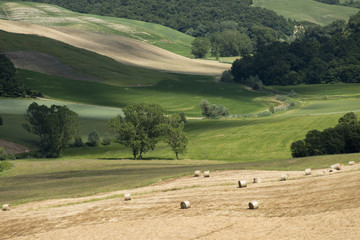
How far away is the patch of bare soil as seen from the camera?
106500mm

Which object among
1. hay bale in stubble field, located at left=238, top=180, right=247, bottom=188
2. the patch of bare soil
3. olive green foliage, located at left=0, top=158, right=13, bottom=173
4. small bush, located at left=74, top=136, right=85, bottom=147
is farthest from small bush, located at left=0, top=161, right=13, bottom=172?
hay bale in stubble field, located at left=238, top=180, right=247, bottom=188

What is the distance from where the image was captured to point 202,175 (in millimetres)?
48438

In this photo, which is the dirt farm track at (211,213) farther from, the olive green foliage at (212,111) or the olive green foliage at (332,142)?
the olive green foliage at (212,111)

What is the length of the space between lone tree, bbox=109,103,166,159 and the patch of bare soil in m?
22.2

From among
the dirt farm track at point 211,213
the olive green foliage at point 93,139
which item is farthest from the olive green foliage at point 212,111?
the dirt farm track at point 211,213

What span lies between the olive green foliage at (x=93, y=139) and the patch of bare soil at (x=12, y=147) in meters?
12.8

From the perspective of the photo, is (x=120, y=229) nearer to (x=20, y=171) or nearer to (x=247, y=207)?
Answer: (x=247, y=207)

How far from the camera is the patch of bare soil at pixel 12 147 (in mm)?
106500

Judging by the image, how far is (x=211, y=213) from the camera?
30594 millimetres

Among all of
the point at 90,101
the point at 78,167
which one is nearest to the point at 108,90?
the point at 90,101

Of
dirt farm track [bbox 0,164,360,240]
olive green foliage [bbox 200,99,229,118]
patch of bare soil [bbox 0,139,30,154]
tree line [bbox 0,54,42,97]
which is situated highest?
tree line [bbox 0,54,42,97]

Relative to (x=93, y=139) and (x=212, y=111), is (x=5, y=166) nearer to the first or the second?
(x=93, y=139)

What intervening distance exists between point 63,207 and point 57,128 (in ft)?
230

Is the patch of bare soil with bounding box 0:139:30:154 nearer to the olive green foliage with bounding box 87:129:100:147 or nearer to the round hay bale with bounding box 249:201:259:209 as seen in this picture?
the olive green foliage with bounding box 87:129:100:147
